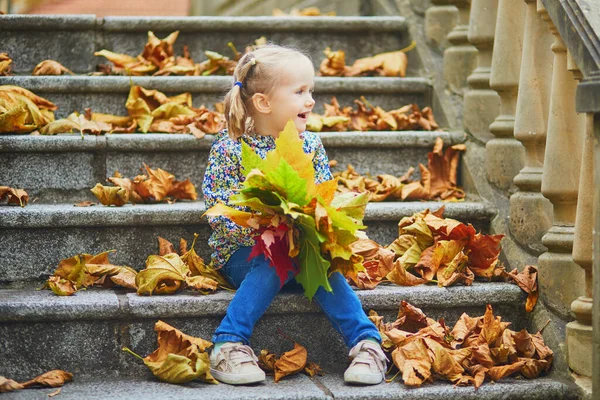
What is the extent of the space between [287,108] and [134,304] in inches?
34.9

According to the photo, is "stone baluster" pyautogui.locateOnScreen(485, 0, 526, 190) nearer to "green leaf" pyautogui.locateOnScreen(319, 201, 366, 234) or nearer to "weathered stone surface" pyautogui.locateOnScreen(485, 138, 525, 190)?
"weathered stone surface" pyautogui.locateOnScreen(485, 138, 525, 190)

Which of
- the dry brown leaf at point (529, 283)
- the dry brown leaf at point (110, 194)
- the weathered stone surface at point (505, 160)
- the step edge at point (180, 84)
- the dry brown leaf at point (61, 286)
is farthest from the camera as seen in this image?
the step edge at point (180, 84)

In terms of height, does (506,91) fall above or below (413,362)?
above

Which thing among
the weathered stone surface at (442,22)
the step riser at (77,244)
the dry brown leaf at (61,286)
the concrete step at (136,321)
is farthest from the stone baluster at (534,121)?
the dry brown leaf at (61,286)

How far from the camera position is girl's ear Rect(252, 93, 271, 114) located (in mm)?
3052

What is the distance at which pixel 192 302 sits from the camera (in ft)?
8.90

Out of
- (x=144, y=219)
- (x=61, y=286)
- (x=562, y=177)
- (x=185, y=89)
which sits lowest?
(x=61, y=286)

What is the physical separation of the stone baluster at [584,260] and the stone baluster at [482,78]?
960mm

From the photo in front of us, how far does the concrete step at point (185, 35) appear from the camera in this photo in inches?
155

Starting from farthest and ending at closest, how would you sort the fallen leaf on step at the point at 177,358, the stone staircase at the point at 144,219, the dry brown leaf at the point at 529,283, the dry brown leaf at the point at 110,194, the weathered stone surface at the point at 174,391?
the dry brown leaf at the point at 110,194
the dry brown leaf at the point at 529,283
the stone staircase at the point at 144,219
the fallen leaf on step at the point at 177,358
the weathered stone surface at the point at 174,391

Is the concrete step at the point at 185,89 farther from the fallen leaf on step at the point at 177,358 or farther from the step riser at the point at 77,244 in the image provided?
the fallen leaf on step at the point at 177,358

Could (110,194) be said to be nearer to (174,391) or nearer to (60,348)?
(60,348)

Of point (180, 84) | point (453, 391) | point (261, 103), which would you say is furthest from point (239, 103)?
point (453, 391)

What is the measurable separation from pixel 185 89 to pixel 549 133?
1.70 m
